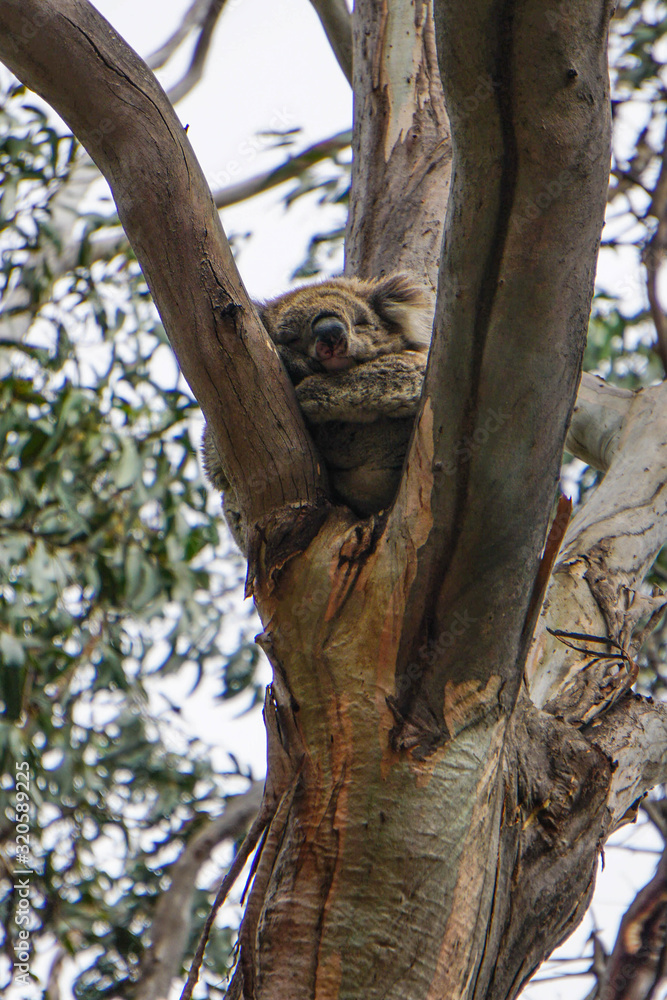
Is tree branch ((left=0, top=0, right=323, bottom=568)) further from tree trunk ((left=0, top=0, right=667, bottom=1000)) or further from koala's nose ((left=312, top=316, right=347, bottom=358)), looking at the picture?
koala's nose ((left=312, top=316, right=347, bottom=358))

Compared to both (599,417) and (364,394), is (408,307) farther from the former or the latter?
(599,417)

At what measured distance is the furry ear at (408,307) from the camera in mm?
2059

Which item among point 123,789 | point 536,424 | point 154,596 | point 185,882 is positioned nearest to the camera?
point 536,424

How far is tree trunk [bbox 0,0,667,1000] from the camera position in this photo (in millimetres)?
1060

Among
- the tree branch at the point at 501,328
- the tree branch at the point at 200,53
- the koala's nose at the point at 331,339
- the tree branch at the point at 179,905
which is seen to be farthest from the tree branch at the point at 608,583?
the tree branch at the point at 200,53

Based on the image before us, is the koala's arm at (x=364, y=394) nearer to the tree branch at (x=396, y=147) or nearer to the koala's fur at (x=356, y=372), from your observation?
the koala's fur at (x=356, y=372)

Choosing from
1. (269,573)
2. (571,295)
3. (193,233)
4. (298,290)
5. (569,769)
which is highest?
(298,290)

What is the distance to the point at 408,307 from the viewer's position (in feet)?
6.77

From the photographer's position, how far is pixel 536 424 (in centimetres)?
118

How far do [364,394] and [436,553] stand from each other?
1.96 feet

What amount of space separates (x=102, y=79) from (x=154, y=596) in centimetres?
294

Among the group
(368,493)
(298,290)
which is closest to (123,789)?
(298,290)

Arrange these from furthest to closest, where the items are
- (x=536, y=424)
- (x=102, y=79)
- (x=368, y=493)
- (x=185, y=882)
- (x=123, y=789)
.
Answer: (x=123, y=789) → (x=185, y=882) → (x=368, y=493) → (x=102, y=79) → (x=536, y=424)

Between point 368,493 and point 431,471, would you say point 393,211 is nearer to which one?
point 368,493
